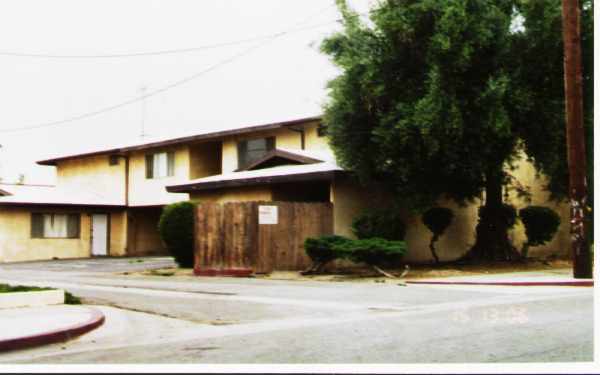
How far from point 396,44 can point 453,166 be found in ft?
12.0

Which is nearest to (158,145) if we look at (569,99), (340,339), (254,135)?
(254,135)

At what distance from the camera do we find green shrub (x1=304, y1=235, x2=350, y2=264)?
20.1 meters

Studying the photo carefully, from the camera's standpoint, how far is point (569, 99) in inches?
633

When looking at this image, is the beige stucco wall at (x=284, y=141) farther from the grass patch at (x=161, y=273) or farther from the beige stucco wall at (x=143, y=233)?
the grass patch at (x=161, y=273)

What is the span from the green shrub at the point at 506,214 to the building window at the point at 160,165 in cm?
1849

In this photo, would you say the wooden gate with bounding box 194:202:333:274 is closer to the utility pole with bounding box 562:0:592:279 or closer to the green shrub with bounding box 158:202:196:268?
the green shrub with bounding box 158:202:196:268

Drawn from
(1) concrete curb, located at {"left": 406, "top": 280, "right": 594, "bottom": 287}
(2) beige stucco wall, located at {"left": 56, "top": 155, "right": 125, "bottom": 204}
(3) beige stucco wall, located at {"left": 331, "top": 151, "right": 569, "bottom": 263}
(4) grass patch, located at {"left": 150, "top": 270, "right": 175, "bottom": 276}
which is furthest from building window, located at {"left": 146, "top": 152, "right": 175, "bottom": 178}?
(1) concrete curb, located at {"left": 406, "top": 280, "right": 594, "bottom": 287}

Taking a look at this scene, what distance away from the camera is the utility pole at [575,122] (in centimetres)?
1597

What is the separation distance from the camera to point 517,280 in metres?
17.5

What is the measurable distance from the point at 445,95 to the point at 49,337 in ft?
42.0

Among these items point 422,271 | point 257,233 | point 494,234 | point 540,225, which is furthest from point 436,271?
point 540,225

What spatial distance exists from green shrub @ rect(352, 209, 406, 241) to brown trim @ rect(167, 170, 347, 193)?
150 cm

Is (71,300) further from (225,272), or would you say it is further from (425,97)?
(425,97)

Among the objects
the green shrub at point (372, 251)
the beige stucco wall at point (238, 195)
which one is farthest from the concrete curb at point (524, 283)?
the beige stucco wall at point (238, 195)
